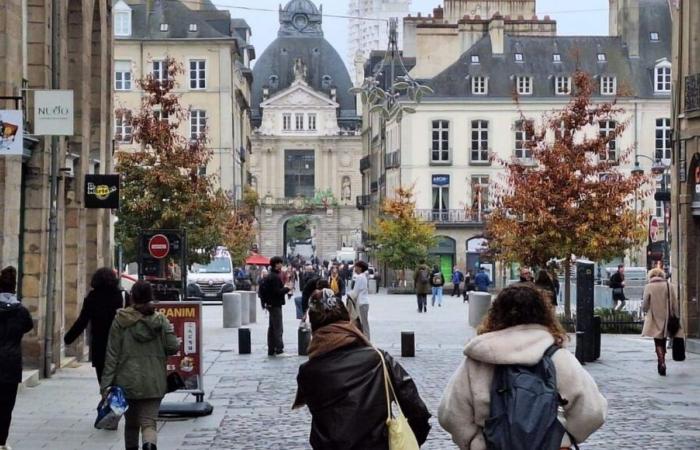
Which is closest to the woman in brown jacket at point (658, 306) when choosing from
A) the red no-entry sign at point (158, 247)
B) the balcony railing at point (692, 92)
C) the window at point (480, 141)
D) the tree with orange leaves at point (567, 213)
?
the balcony railing at point (692, 92)

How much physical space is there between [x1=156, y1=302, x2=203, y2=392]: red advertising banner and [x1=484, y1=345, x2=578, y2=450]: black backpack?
9.75 meters

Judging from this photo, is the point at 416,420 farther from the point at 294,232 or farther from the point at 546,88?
the point at 294,232

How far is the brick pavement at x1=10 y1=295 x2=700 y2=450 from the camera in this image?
14922 mm

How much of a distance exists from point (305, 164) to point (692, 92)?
128243mm

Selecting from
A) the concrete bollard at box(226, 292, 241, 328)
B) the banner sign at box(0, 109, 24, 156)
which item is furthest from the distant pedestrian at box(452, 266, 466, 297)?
the banner sign at box(0, 109, 24, 156)

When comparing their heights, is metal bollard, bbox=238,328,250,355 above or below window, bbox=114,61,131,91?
below

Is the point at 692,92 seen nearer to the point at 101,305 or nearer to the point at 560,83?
the point at 101,305

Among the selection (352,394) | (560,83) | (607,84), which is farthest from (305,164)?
(352,394)

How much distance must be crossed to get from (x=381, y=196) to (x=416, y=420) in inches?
3228

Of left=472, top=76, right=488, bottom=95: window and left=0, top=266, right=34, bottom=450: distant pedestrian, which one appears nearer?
left=0, top=266, right=34, bottom=450: distant pedestrian

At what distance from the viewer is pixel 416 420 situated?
8.32 meters

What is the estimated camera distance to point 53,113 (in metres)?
19.9

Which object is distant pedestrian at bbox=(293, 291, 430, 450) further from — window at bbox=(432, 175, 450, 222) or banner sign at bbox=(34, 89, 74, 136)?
window at bbox=(432, 175, 450, 222)

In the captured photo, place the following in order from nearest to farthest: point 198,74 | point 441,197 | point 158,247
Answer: point 158,247 → point 198,74 → point 441,197
